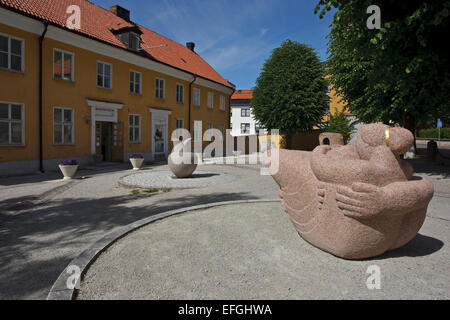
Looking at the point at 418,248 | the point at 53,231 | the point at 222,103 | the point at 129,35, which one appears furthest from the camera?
the point at 222,103

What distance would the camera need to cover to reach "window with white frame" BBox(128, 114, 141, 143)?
766 inches

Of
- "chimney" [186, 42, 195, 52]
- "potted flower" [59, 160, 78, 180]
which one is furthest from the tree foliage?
"potted flower" [59, 160, 78, 180]

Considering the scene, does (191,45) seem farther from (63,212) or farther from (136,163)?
(63,212)

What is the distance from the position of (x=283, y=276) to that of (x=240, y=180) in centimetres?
876

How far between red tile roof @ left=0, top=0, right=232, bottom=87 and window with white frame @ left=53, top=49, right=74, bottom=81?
1395 millimetres

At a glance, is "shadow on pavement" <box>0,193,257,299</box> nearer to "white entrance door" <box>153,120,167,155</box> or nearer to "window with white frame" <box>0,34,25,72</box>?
"window with white frame" <box>0,34,25,72</box>

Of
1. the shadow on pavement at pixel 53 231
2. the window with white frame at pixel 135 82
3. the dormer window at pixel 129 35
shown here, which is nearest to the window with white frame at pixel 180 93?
the window with white frame at pixel 135 82

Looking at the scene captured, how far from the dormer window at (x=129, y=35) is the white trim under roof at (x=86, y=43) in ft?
3.06

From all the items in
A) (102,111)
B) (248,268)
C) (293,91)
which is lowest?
(248,268)

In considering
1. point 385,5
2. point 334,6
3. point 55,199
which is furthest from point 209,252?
point 385,5

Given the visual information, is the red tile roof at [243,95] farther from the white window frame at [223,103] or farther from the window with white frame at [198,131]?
the window with white frame at [198,131]

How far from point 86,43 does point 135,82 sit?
13.6 ft

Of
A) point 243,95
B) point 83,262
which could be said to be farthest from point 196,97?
point 243,95

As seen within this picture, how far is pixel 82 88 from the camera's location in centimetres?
1599
